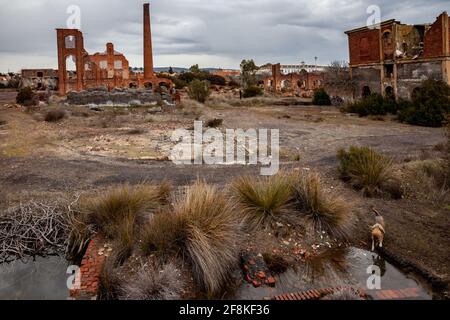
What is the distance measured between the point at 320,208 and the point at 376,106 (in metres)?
20.7

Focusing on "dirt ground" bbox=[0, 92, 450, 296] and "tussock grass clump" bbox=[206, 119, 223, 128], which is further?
"tussock grass clump" bbox=[206, 119, 223, 128]

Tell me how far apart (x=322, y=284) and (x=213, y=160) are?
695 cm

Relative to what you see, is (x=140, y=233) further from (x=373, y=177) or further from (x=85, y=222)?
(x=373, y=177)

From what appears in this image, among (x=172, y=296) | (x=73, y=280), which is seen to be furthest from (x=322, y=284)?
(x=73, y=280)

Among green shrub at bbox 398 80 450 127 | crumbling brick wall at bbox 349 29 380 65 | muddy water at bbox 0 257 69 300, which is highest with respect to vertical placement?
crumbling brick wall at bbox 349 29 380 65

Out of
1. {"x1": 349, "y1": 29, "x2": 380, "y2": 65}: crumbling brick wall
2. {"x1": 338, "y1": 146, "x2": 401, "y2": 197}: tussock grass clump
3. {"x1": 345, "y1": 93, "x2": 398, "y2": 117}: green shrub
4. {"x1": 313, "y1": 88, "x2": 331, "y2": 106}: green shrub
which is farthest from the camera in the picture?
{"x1": 313, "y1": 88, "x2": 331, "y2": 106}: green shrub

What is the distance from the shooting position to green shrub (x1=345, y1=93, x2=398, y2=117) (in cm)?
2478

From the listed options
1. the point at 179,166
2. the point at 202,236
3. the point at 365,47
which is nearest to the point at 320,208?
the point at 202,236

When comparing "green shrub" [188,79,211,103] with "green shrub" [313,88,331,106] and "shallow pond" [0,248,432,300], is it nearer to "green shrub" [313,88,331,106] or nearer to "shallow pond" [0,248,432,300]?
"green shrub" [313,88,331,106]

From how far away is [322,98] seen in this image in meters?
34.8

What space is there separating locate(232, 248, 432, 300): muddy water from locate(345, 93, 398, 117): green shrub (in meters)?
20.9

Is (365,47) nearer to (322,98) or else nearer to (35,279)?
(322,98)

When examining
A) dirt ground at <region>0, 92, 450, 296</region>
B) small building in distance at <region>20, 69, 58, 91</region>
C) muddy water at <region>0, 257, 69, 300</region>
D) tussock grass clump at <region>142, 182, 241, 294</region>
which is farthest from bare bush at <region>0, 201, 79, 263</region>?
small building in distance at <region>20, 69, 58, 91</region>

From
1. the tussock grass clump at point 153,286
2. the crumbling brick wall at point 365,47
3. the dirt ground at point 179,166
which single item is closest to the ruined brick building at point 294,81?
the crumbling brick wall at point 365,47
